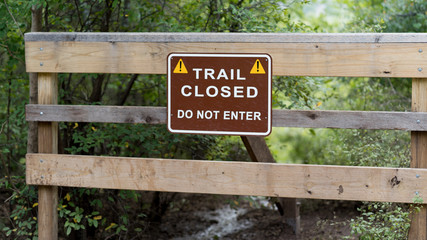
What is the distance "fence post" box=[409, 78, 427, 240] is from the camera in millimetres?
3018

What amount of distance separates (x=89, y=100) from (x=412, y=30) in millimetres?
3750

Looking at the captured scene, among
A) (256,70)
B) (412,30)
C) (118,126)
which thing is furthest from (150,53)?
(412,30)

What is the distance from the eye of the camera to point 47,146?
3521 millimetres

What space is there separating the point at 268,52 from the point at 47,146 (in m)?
1.68

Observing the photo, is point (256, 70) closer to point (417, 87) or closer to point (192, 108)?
point (192, 108)

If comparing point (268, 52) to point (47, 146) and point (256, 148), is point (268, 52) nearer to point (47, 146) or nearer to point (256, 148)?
point (256, 148)

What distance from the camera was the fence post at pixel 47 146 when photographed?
137 inches

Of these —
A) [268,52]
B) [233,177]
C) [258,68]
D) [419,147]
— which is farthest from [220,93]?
[419,147]

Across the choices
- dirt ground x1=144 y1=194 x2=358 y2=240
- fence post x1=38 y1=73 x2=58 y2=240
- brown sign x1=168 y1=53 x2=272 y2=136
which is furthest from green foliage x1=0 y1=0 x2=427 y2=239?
brown sign x1=168 y1=53 x2=272 y2=136

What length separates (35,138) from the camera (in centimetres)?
429

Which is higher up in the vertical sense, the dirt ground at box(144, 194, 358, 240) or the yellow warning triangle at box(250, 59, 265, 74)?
the yellow warning triangle at box(250, 59, 265, 74)

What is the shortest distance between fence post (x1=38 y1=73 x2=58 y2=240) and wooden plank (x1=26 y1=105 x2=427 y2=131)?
3.7 inches

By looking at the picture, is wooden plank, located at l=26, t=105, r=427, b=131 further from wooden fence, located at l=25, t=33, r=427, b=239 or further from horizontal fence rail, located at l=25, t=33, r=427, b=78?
horizontal fence rail, located at l=25, t=33, r=427, b=78

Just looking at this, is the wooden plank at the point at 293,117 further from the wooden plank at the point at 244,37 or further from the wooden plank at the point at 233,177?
the wooden plank at the point at 244,37
